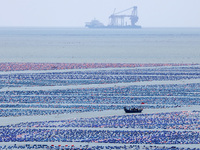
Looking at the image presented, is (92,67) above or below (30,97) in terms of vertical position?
above

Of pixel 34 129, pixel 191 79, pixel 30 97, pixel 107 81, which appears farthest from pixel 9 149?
pixel 191 79

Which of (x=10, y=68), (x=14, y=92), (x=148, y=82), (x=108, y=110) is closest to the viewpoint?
(x=108, y=110)

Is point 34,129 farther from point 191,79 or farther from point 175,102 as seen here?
point 191,79

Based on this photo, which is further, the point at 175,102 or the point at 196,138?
the point at 175,102

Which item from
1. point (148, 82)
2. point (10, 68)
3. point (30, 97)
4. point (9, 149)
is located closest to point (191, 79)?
point (148, 82)

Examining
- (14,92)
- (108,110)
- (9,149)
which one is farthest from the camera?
(14,92)

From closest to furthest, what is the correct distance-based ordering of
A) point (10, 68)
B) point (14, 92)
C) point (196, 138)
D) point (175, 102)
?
point (196, 138), point (175, 102), point (14, 92), point (10, 68)

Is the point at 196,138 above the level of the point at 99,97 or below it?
below

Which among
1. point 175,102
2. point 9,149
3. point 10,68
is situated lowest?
point 9,149

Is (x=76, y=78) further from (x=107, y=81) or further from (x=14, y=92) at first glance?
(x=14, y=92)
